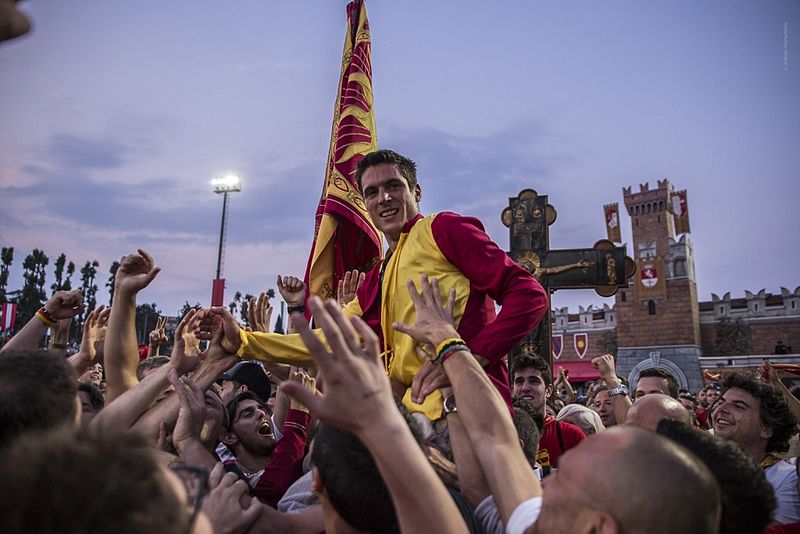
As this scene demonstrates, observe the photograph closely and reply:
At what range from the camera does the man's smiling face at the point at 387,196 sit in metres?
2.79

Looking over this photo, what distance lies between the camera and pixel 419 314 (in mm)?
1937


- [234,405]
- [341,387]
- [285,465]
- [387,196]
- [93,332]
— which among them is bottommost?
[285,465]

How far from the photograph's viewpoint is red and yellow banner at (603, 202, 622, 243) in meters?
54.4

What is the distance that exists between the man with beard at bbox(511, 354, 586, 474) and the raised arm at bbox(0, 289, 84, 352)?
120 inches

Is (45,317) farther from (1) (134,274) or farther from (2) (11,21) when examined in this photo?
(2) (11,21)

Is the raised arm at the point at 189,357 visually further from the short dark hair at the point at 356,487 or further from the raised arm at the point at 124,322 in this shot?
the short dark hair at the point at 356,487

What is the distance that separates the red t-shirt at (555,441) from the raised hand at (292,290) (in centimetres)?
209

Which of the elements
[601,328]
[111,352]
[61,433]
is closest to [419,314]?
[61,433]

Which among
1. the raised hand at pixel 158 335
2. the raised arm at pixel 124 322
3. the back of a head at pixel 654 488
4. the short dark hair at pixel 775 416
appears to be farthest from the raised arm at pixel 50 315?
the short dark hair at pixel 775 416

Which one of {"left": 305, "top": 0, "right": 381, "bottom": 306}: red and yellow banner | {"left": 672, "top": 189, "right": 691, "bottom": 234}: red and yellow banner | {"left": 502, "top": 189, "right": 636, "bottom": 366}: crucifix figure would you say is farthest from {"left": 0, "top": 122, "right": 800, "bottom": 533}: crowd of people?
{"left": 672, "top": 189, "right": 691, "bottom": 234}: red and yellow banner

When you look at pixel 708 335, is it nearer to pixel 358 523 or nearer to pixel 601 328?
pixel 601 328

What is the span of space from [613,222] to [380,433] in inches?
2261

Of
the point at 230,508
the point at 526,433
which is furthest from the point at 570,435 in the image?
the point at 230,508

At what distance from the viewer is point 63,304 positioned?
3424 millimetres
